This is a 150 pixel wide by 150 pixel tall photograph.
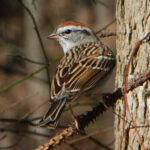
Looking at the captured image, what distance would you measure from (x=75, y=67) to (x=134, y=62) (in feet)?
2.44

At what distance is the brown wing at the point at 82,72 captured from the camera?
3.95 m

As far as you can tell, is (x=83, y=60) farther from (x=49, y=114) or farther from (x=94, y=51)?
(x=49, y=114)

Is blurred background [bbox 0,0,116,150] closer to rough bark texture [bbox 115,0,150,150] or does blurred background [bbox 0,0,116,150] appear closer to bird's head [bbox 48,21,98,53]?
bird's head [bbox 48,21,98,53]

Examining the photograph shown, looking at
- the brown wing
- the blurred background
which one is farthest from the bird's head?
the blurred background

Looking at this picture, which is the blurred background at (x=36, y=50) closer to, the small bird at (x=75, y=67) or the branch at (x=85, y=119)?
the small bird at (x=75, y=67)

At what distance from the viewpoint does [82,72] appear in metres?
4.27

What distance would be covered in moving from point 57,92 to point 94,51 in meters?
1.02

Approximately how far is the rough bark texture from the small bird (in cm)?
33

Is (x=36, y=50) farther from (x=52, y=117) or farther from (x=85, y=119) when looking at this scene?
(x=85, y=119)

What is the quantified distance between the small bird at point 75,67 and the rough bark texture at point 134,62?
328mm

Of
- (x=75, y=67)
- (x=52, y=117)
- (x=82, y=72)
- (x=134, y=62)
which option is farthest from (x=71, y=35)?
(x=52, y=117)

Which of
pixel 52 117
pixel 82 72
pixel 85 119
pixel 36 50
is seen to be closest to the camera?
pixel 85 119

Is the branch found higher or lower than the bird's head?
lower

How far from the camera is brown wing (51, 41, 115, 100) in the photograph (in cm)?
395
